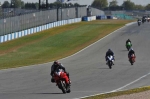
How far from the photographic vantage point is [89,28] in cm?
8456

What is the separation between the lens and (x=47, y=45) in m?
62.5

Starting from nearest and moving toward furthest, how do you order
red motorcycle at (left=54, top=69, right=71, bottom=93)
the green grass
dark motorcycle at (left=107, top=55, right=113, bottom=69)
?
red motorcycle at (left=54, top=69, right=71, bottom=93) < dark motorcycle at (left=107, top=55, right=113, bottom=69) < the green grass

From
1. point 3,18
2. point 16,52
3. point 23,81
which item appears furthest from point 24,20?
point 23,81

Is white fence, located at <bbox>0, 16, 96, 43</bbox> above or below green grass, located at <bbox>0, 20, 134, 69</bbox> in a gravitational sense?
above

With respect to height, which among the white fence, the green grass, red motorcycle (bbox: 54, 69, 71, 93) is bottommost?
the green grass

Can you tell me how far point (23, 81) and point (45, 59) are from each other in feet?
62.9

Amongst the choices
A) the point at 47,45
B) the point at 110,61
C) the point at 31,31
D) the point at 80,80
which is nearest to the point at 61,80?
the point at 80,80

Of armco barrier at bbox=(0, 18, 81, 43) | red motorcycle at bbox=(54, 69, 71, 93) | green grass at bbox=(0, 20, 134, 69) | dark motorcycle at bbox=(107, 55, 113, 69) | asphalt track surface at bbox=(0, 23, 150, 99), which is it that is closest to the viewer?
red motorcycle at bbox=(54, 69, 71, 93)

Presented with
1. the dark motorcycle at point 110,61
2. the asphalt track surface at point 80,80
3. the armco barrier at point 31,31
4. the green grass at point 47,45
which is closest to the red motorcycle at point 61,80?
the asphalt track surface at point 80,80

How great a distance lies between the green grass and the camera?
156 ft

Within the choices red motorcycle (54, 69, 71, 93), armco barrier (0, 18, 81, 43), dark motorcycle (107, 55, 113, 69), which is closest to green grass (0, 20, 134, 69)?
armco barrier (0, 18, 81, 43)

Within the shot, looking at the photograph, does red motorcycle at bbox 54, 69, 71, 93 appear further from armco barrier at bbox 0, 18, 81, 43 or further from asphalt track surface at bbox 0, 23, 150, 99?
armco barrier at bbox 0, 18, 81, 43

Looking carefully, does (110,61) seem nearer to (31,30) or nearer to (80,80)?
(80,80)

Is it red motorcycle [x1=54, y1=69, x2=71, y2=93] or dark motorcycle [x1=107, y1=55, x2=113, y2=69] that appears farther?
dark motorcycle [x1=107, y1=55, x2=113, y2=69]
